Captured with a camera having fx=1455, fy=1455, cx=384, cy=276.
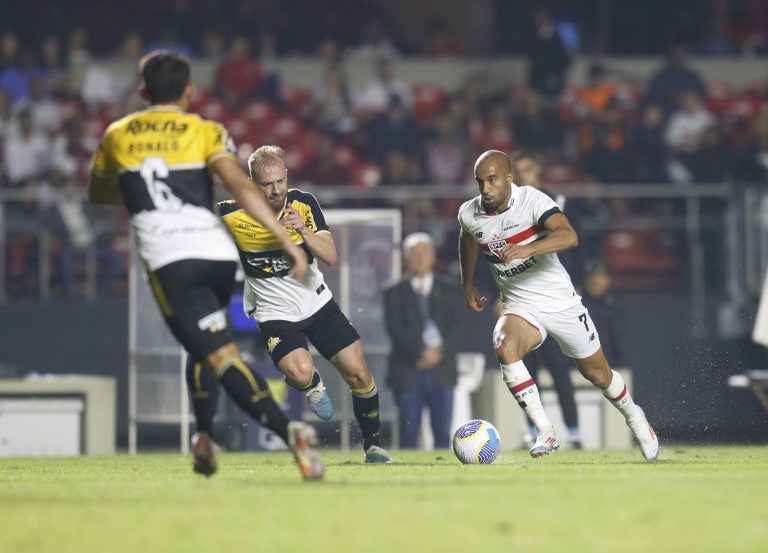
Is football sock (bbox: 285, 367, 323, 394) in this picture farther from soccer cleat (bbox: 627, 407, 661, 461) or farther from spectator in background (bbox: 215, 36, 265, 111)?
spectator in background (bbox: 215, 36, 265, 111)

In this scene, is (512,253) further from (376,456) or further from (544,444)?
(376,456)

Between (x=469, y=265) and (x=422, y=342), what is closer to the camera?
(x=469, y=265)

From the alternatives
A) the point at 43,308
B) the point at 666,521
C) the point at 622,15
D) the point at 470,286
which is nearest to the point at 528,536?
the point at 666,521

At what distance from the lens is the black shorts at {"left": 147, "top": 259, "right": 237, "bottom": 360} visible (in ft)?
23.8

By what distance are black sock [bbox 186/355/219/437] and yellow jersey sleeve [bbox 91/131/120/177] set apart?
1.03 meters

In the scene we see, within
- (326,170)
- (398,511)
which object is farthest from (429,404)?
(398,511)

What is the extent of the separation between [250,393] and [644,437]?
350 centimetres

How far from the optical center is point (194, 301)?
727cm

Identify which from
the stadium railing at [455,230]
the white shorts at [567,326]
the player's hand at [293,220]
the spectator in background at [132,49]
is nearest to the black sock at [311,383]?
the player's hand at [293,220]

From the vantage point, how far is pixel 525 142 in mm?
19750

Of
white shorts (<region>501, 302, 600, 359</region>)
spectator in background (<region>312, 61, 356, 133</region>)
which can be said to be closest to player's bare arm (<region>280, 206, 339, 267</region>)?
white shorts (<region>501, 302, 600, 359</region>)

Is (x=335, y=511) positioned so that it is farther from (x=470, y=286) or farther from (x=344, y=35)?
(x=344, y=35)

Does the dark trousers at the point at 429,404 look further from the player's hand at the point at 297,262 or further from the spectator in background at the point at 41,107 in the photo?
the spectator in background at the point at 41,107

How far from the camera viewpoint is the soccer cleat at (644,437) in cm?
976
